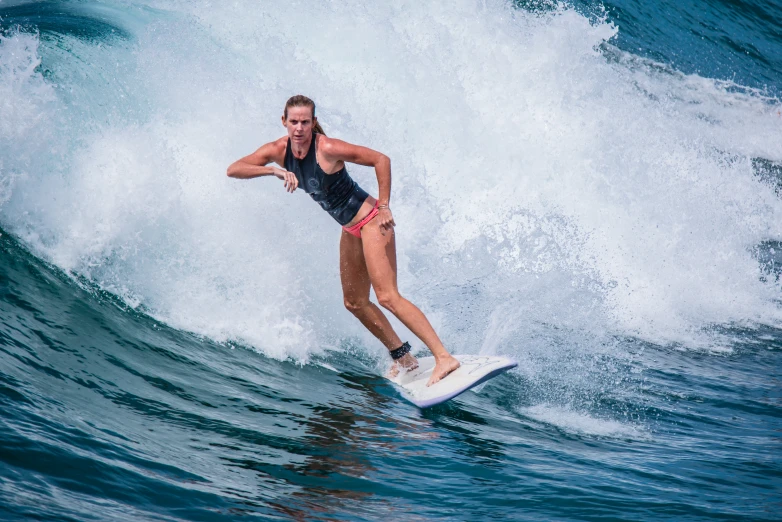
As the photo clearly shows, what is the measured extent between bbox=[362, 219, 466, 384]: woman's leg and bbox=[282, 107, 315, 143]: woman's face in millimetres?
761

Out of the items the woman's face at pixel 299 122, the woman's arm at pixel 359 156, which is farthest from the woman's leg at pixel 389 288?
the woman's face at pixel 299 122

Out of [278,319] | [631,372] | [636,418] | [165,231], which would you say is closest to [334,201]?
[278,319]

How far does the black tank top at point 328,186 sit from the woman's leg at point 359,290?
0.71 ft

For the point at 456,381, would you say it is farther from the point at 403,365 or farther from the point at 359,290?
the point at 359,290

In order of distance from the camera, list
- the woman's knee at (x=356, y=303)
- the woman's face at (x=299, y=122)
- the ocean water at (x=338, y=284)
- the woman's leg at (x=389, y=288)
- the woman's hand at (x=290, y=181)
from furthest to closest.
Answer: the woman's knee at (x=356, y=303), the woman's leg at (x=389, y=288), the woman's face at (x=299, y=122), the woman's hand at (x=290, y=181), the ocean water at (x=338, y=284)

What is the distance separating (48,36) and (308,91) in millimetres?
2779

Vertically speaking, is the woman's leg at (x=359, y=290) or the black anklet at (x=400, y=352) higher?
the woman's leg at (x=359, y=290)

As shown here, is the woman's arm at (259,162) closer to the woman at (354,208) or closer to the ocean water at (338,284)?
the woman at (354,208)

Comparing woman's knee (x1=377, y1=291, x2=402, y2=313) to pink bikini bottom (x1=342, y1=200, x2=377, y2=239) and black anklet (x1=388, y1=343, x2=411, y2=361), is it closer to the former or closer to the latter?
pink bikini bottom (x1=342, y1=200, x2=377, y2=239)

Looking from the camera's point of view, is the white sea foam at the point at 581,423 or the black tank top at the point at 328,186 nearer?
the white sea foam at the point at 581,423

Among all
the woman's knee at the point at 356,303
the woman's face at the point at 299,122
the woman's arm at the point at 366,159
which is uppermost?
the woman's face at the point at 299,122

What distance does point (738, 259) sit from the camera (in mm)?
9578

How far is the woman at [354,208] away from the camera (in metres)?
4.69

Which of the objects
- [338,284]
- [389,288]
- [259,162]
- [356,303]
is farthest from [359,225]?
[338,284]
